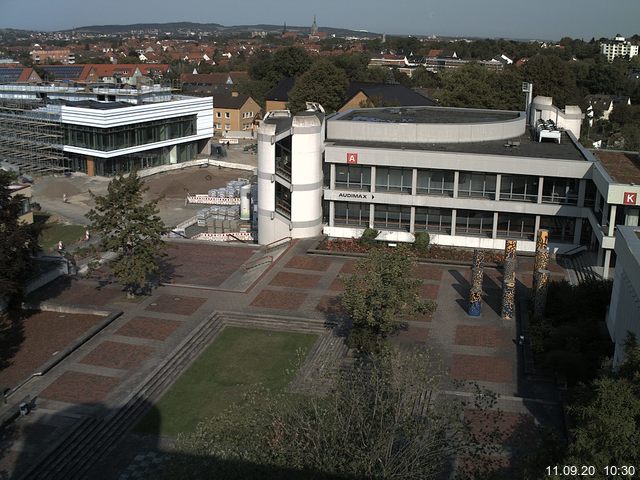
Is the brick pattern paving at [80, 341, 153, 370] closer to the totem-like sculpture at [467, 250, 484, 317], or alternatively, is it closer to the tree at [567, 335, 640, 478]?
the totem-like sculpture at [467, 250, 484, 317]

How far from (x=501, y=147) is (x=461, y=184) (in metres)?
4.75

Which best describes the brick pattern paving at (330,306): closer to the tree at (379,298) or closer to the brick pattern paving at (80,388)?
the tree at (379,298)

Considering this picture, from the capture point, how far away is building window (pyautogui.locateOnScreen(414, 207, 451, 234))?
40656 millimetres

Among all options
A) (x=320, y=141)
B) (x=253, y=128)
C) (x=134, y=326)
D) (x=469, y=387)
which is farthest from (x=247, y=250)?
(x=253, y=128)

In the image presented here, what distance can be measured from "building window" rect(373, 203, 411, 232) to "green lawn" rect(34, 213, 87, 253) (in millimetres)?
19208

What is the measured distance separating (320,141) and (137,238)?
13933 millimetres

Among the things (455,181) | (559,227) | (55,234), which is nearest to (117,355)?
(455,181)

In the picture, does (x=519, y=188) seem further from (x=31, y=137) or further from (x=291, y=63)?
(x=291, y=63)

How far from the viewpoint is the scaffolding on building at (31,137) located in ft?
209

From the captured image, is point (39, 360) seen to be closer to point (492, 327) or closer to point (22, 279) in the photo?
point (22, 279)

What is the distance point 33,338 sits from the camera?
28.2 m

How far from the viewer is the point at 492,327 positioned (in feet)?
96.4

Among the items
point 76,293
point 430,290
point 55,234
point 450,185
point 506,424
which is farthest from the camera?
point 55,234

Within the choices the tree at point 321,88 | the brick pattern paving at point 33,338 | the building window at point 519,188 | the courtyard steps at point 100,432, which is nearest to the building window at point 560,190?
the building window at point 519,188
